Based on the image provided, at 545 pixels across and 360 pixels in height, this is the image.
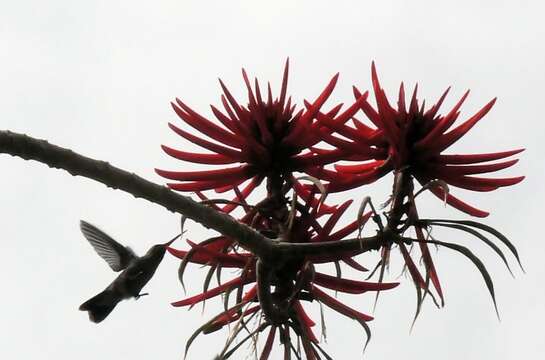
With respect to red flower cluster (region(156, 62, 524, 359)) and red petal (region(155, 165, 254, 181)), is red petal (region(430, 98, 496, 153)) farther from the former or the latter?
red petal (region(155, 165, 254, 181))

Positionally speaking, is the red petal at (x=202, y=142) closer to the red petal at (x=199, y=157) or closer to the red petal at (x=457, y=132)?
the red petal at (x=199, y=157)

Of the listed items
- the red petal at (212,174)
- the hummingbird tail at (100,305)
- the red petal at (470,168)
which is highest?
the red petal at (470,168)

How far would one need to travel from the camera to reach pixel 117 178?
6.11ft

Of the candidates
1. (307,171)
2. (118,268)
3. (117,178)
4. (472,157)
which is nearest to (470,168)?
(472,157)

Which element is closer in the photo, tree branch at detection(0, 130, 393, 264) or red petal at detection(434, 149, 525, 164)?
tree branch at detection(0, 130, 393, 264)

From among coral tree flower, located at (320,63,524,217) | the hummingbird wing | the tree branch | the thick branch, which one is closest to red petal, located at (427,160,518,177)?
coral tree flower, located at (320,63,524,217)

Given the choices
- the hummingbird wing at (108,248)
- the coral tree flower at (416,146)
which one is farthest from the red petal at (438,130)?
the hummingbird wing at (108,248)

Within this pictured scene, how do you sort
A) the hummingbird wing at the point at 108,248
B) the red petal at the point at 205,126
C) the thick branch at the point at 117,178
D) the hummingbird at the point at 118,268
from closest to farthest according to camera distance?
the thick branch at the point at 117,178 → the hummingbird at the point at 118,268 → the red petal at the point at 205,126 → the hummingbird wing at the point at 108,248

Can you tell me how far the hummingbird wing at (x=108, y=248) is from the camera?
9.25 ft

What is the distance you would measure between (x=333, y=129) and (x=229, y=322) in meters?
0.55

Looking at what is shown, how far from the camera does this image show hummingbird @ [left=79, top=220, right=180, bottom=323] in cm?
246

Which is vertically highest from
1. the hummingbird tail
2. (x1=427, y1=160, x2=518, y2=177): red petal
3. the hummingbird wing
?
(x1=427, y1=160, x2=518, y2=177): red petal

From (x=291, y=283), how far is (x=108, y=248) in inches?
25.0

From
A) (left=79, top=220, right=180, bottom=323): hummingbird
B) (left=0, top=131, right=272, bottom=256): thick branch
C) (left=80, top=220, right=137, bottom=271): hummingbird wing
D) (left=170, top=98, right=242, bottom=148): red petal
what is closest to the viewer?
(left=0, top=131, right=272, bottom=256): thick branch
